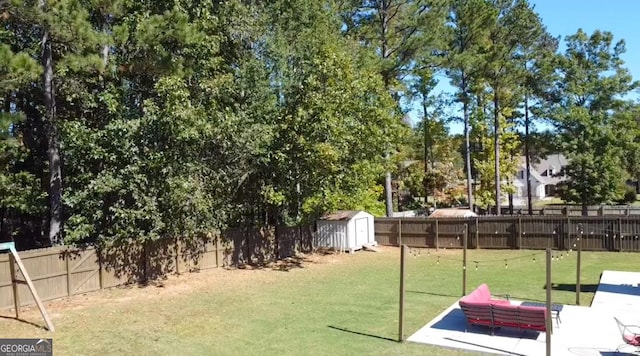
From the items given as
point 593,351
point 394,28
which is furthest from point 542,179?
point 593,351

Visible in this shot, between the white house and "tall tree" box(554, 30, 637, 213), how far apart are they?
53.0ft

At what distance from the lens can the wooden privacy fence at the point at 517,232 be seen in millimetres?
21672

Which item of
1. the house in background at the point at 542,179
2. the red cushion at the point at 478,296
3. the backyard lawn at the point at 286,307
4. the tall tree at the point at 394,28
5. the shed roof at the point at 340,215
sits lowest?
the backyard lawn at the point at 286,307

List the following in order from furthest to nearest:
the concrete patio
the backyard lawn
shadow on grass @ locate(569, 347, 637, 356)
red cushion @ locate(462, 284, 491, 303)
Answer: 1. red cushion @ locate(462, 284, 491, 303)
2. the backyard lawn
3. the concrete patio
4. shadow on grass @ locate(569, 347, 637, 356)

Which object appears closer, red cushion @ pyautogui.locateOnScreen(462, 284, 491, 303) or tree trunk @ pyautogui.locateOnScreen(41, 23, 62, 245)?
red cushion @ pyautogui.locateOnScreen(462, 284, 491, 303)

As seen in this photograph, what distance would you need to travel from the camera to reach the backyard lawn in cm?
984

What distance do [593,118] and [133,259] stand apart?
30179mm

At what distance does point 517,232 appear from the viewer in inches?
920

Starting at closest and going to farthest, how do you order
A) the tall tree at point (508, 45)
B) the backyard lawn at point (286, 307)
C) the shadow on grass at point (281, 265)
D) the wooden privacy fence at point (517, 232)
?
the backyard lawn at point (286, 307)
the shadow on grass at point (281, 265)
the wooden privacy fence at point (517, 232)
the tall tree at point (508, 45)

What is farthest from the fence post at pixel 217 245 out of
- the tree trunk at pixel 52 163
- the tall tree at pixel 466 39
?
the tall tree at pixel 466 39

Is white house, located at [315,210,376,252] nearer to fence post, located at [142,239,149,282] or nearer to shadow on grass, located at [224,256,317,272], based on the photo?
shadow on grass, located at [224,256,317,272]

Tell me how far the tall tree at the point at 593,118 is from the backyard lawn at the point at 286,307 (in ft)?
40.0

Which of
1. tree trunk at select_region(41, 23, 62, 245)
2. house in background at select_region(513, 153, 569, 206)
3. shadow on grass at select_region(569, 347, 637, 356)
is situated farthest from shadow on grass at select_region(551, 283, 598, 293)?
house in background at select_region(513, 153, 569, 206)

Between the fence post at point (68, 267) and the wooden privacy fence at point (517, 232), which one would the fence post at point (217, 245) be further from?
the wooden privacy fence at point (517, 232)
